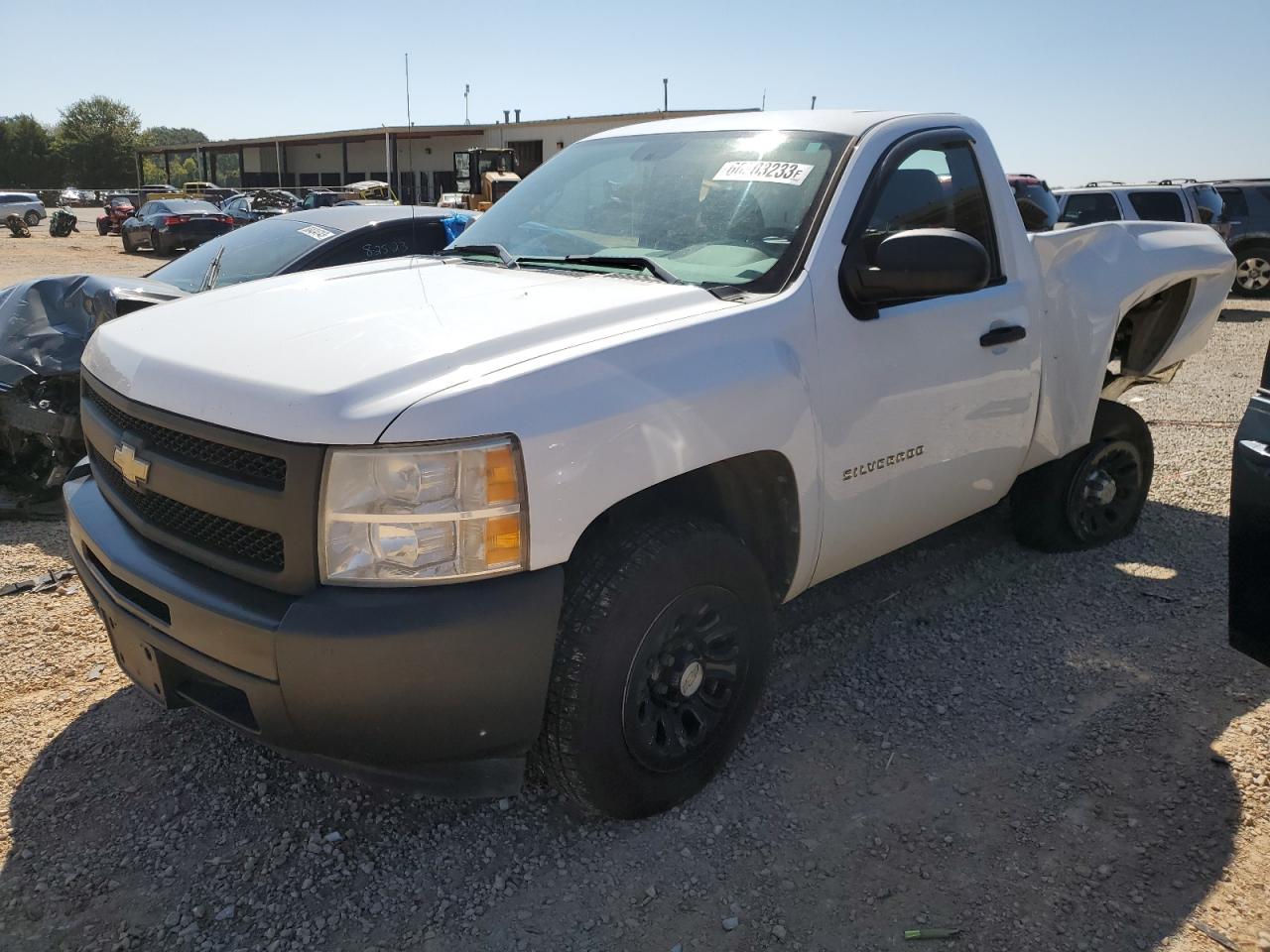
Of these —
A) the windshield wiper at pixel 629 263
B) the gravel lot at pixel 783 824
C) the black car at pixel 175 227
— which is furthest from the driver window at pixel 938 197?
the black car at pixel 175 227

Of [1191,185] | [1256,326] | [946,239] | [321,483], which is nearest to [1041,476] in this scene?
[946,239]

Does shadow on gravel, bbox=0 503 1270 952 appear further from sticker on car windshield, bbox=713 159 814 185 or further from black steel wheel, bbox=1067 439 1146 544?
sticker on car windshield, bbox=713 159 814 185

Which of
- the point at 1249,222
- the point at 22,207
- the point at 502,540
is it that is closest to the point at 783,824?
the point at 502,540

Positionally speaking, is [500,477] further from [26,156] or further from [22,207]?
[26,156]

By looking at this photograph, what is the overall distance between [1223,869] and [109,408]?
3.29m

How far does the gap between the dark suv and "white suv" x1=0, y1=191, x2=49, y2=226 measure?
4444 cm

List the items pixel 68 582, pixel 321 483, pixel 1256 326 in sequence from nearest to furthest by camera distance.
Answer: pixel 321 483 < pixel 68 582 < pixel 1256 326

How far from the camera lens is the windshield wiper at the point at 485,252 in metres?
3.40

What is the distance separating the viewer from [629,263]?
9.94ft

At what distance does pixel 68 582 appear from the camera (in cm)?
436

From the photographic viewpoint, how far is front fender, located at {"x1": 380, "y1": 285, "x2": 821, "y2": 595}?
7.03 feet

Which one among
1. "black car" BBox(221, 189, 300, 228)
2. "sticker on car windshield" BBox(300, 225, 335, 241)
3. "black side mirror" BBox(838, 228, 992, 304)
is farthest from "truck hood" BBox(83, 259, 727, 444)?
"black car" BBox(221, 189, 300, 228)

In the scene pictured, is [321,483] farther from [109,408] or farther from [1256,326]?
[1256,326]

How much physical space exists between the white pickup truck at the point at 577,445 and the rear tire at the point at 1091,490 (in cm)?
78
